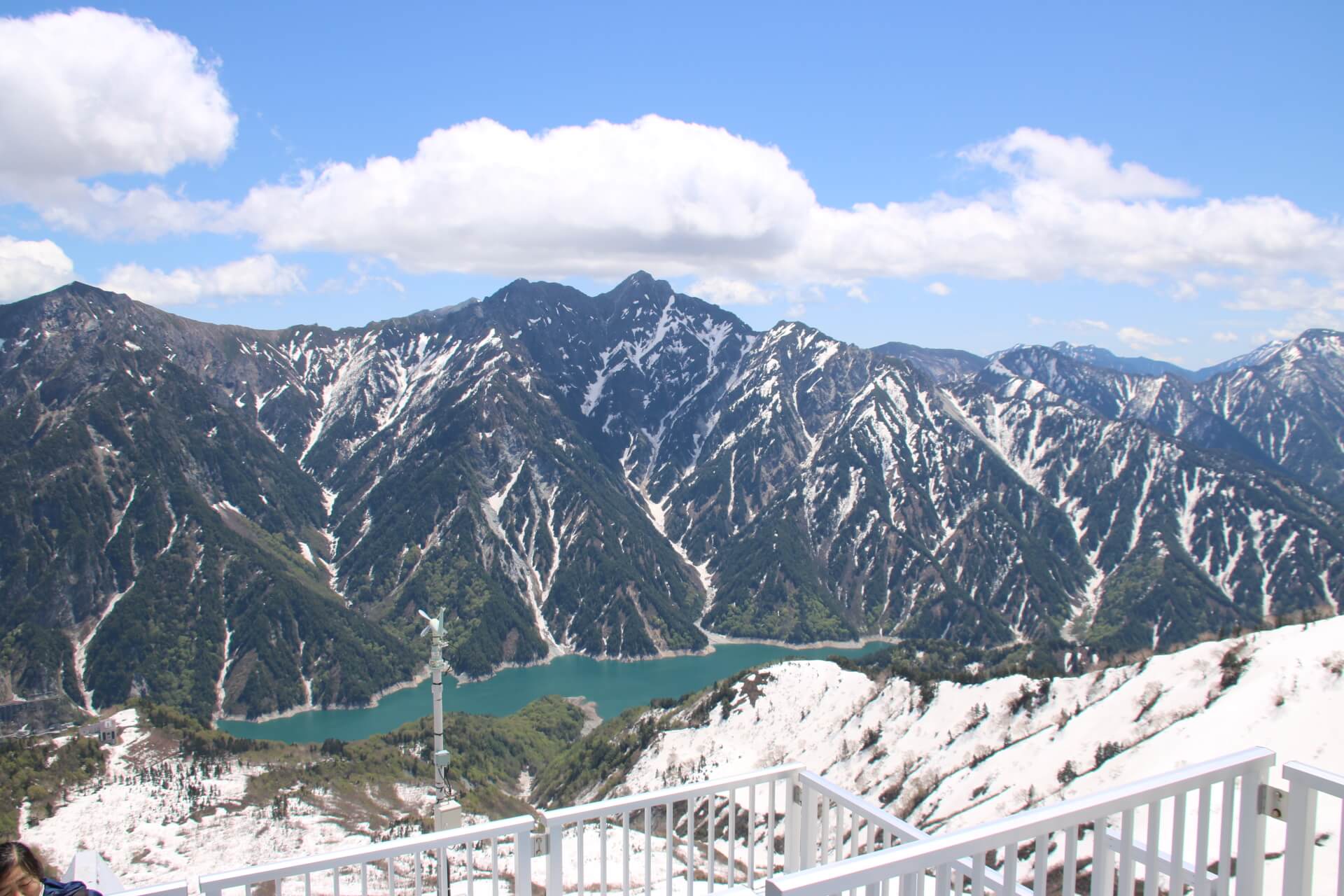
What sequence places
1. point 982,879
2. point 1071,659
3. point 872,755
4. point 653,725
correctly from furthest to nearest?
1. point 1071,659
2. point 653,725
3. point 872,755
4. point 982,879

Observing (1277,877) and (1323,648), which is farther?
(1323,648)

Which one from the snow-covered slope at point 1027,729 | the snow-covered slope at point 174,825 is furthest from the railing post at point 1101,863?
the snow-covered slope at point 174,825

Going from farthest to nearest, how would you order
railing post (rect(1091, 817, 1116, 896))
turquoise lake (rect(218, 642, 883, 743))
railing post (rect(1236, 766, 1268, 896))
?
turquoise lake (rect(218, 642, 883, 743)), railing post (rect(1236, 766, 1268, 896)), railing post (rect(1091, 817, 1116, 896))

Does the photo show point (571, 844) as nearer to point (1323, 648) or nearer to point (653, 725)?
point (1323, 648)

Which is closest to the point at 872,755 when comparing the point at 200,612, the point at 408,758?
the point at 408,758

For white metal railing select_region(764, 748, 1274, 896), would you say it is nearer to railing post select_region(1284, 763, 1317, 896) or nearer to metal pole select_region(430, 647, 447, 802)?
railing post select_region(1284, 763, 1317, 896)

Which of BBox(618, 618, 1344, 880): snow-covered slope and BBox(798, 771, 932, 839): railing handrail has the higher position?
BBox(798, 771, 932, 839): railing handrail

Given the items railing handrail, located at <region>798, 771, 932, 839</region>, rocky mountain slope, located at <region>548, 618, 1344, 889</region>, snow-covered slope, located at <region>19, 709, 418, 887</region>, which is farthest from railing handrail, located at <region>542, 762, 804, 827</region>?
snow-covered slope, located at <region>19, 709, 418, 887</region>

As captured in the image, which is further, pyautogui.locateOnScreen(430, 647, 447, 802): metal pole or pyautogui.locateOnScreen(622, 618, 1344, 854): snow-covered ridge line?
pyautogui.locateOnScreen(622, 618, 1344, 854): snow-covered ridge line
